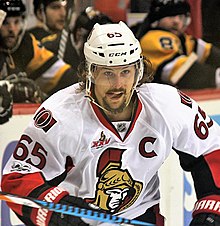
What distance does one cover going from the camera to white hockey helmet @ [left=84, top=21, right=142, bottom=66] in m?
1.94

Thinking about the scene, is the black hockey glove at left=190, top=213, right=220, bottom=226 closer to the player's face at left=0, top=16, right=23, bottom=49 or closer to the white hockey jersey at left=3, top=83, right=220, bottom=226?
the white hockey jersey at left=3, top=83, right=220, bottom=226

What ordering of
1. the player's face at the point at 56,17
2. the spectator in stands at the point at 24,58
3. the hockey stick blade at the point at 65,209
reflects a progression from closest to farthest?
the hockey stick blade at the point at 65,209, the spectator in stands at the point at 24,58, the player's face at the point at 56,17

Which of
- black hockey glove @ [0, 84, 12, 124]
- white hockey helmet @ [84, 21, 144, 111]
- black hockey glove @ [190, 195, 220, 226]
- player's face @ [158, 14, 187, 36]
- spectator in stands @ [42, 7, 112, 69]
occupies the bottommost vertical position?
black hockey glove @ [190, 195, 220, 226]

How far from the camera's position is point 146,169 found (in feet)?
6.79

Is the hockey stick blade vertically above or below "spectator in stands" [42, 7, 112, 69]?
below

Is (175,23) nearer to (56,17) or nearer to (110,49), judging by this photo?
(56,17)

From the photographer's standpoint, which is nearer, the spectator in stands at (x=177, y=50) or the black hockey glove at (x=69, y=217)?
the black hockey glove at (x=69, y=217)

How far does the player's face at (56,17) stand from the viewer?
238cm

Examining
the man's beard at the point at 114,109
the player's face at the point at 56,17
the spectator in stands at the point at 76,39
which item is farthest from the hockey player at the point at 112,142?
the player's face at the point at 56,17

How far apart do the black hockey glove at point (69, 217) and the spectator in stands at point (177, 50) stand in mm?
608

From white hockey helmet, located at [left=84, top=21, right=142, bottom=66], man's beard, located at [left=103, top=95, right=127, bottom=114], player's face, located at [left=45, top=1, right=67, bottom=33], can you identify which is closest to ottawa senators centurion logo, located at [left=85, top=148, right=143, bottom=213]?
man's beard, located at [left=103, top=95, right=127, bottom=114]

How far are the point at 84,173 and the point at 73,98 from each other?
183mm

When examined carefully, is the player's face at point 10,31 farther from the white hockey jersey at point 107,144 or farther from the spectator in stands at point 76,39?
the white hockey jersey at point 107,144

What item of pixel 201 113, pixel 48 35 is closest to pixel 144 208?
pixel 201 113
